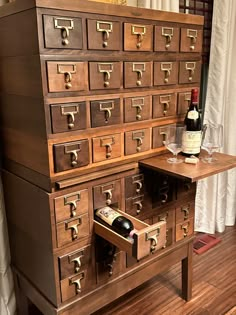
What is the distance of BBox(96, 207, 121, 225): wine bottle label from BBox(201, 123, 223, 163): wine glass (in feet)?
1.52

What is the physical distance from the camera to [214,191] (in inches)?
99.7

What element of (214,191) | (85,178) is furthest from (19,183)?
(214,191)

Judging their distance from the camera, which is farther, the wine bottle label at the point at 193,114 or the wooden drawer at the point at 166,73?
the wine bottle label at the point at 193,114

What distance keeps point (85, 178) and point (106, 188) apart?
0.12 m

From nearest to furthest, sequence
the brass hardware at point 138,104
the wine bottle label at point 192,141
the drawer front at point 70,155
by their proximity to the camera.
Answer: the drawer front at point 70,155
the brass hardware at point 138,104
the wine bottle label at point 192,141

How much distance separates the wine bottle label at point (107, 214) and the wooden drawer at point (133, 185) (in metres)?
0.13

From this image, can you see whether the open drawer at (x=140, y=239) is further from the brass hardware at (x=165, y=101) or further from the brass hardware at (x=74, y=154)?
the brass hardware at (x=165, y=101)

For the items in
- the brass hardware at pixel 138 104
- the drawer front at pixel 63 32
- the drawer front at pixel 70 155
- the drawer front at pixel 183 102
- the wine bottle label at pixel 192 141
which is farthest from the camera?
the drawer front at pixel 183 102

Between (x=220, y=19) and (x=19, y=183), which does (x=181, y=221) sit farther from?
(x=220, y=19)

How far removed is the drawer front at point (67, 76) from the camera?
3.69 ft

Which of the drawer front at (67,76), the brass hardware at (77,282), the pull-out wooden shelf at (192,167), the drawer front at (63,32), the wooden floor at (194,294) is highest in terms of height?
the drawer front at (63,32)

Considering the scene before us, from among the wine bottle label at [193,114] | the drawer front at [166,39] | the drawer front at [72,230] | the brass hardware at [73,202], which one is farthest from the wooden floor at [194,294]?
the drawer front at [166,39]

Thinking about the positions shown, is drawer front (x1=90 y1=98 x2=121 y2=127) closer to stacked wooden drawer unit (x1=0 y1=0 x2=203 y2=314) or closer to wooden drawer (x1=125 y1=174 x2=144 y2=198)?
stacked wooden drawer unit (x1=0 y1=0 x2=203 y2=314)

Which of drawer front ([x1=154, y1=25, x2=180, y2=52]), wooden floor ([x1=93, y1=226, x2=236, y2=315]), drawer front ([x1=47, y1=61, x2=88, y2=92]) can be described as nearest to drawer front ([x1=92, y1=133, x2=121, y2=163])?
drawer front ([x1=47, y1=61, x2=88, y2=92])
